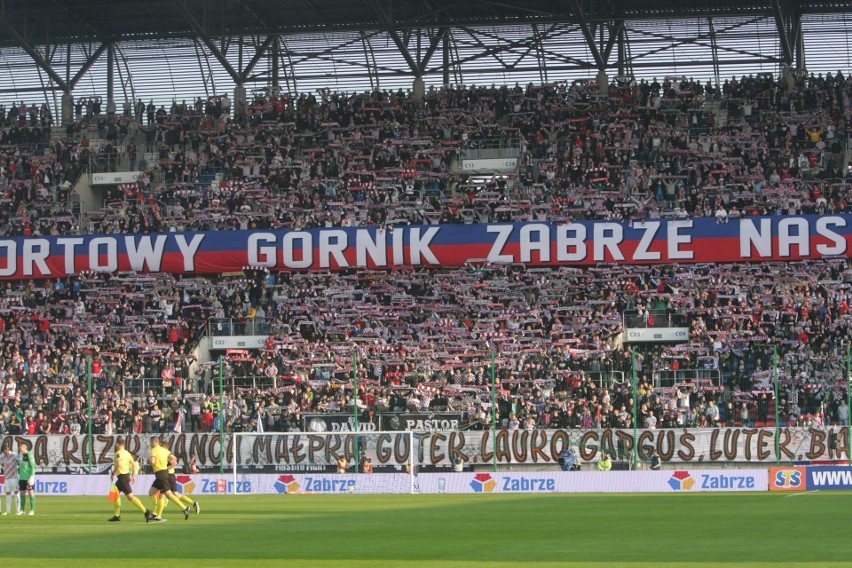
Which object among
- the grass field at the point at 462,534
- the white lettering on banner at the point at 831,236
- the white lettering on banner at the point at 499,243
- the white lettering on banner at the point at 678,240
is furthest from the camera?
the white lettering on banner at the point at 499,243

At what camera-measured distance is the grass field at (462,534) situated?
18.7 metres

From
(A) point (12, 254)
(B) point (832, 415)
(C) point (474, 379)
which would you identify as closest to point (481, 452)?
(C) point (474, 379)

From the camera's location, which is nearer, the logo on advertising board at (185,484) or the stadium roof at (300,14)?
the logo on advertising board at (185,484)

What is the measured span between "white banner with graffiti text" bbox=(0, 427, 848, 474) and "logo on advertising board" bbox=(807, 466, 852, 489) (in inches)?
78.0

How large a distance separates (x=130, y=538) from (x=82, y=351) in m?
28.9

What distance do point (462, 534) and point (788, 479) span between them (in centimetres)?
1649

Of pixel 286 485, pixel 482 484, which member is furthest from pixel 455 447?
pixel 286 485

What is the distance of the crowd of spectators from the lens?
4288 centimetres

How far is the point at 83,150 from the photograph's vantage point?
206 feet

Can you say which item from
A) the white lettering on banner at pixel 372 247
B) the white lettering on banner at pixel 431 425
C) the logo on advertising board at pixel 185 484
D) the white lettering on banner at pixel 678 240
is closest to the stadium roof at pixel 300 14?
the white lettering on banner at pixel 372 247

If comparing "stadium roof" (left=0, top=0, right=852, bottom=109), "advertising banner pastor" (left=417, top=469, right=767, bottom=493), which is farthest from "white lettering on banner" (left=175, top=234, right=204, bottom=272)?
"advertising banner pastor" (left=417, top=469, right=767, bottom=493)

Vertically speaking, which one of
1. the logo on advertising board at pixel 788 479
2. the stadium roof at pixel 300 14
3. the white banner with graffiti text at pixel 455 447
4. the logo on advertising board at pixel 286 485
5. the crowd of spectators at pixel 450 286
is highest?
the stadium roof at pixel 300 14

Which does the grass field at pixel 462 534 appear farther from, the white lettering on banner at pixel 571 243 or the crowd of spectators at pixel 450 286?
the white lettering on banner at pixel 571 243

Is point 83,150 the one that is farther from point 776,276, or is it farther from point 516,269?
point 776,276
